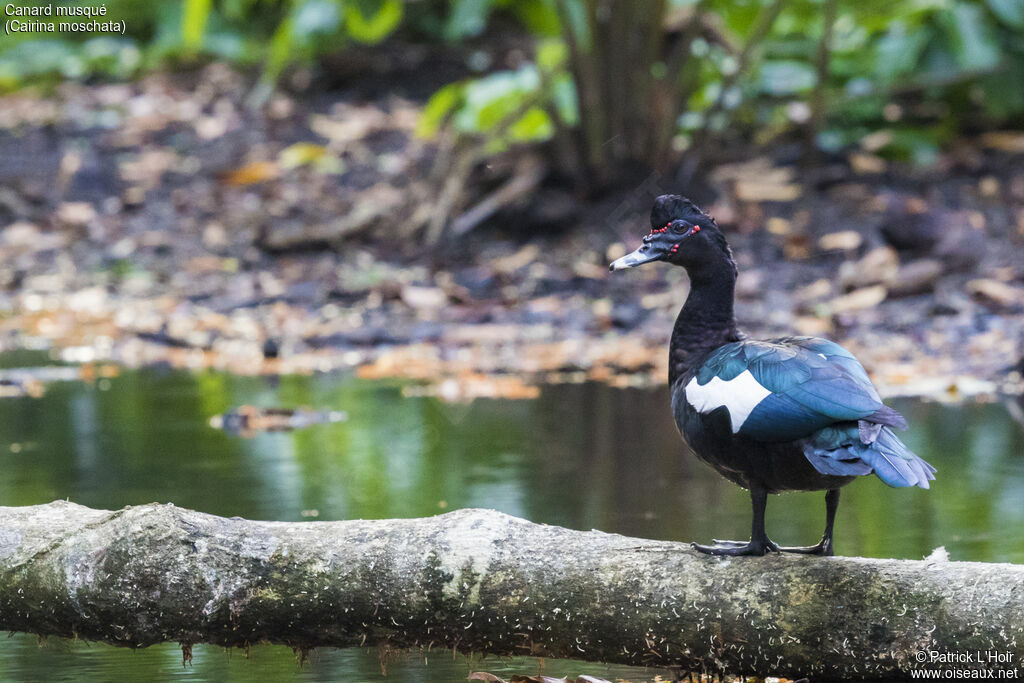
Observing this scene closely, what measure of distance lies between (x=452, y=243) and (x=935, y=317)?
356 cm

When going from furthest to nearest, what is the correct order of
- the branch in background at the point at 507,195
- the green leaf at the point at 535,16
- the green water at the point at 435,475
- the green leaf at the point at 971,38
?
the green leaf at the point at 535,16 → the branch in background at the point at 507,195 → the green leaf at the point at 971,38 → the green water at the point at 435,475

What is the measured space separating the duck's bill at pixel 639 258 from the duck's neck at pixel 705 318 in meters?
0.10

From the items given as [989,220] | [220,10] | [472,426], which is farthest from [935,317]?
[220,10]

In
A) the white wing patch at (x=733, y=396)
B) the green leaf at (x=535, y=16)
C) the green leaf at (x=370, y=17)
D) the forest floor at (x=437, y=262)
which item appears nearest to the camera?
the white wing patch at (x=733, y=396)

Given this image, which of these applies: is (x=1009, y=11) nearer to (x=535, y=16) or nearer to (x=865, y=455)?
(x=535, y=16)

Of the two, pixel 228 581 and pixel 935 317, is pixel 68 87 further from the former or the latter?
pixel 228 581

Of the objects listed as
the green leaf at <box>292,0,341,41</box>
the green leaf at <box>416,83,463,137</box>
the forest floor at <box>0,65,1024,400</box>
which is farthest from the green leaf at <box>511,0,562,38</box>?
the green leaf at <box>416,83,463,137</box>

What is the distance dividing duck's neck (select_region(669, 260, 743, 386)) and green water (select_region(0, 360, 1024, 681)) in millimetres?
753

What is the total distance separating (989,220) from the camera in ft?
30.6

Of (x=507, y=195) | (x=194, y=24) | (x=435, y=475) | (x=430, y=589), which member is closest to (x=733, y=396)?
(x=430, y=589)

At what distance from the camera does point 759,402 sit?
2889 millimetres

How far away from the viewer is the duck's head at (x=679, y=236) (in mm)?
3322

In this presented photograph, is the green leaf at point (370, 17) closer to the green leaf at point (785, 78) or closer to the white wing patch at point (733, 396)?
the green leaf at point (785, 78)

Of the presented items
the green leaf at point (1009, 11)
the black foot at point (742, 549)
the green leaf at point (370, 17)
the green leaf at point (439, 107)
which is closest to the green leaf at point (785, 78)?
the green leaf at point (1009, 11)
